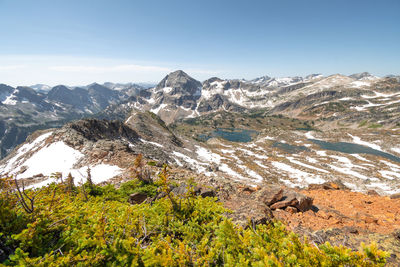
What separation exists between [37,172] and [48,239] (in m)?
24.0

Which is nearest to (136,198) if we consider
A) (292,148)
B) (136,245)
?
(136,245)

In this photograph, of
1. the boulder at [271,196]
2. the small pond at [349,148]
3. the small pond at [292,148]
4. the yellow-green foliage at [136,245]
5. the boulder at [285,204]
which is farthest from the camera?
the small pond at [349,148]

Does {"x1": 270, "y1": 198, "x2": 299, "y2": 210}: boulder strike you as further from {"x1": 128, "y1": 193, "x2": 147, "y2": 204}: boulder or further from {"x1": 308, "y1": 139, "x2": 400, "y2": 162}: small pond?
{"x1": 308, "y1": 139, "x2": 400, "y2": 162}: small pond

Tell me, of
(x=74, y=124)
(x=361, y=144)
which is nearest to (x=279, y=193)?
(x=74, y=124)

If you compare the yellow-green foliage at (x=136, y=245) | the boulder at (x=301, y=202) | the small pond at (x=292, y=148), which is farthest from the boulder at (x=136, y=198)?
the small pond at (x=292, y=148)

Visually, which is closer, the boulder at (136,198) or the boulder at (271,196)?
the boulder at (271,196)

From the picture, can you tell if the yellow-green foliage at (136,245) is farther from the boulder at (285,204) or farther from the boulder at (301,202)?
the boulder at (301,202)

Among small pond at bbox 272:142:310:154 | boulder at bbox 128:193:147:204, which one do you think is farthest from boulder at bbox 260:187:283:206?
small pond at bbox 272:142:310:154

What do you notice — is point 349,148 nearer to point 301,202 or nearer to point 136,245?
point 301,202

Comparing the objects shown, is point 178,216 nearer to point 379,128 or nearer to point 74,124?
point 74,124

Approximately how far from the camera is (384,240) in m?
5.66

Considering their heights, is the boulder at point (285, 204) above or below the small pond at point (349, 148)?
above

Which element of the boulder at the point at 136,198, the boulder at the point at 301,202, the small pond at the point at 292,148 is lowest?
the small pond at the point at 292,148

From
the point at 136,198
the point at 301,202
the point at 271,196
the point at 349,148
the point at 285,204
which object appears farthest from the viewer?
the point at 349,148
